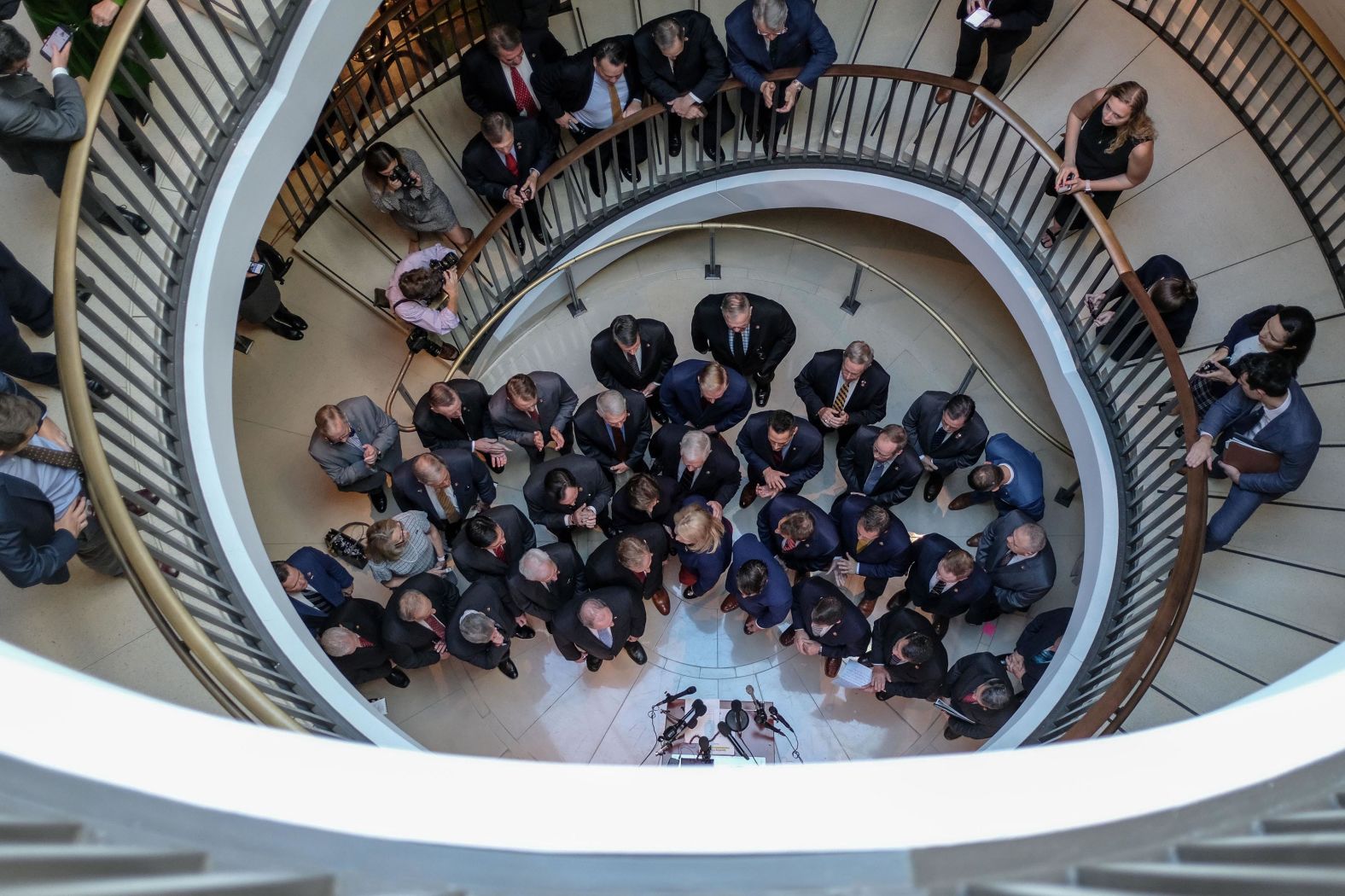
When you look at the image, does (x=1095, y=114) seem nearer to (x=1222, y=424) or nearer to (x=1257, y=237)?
(x=1257, y=237)

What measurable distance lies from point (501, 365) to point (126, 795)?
21.5 feet

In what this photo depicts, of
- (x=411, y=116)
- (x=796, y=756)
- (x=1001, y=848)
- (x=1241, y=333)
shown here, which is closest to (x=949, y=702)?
(x=796, y=756)

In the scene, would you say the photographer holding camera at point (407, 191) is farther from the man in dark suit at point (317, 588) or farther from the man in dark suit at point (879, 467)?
the man in dark suit at point (879, 467)

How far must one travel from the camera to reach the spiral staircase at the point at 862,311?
1.96 m

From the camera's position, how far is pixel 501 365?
8.29 metres

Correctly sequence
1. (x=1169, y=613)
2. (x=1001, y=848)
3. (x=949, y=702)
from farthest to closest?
1. (x=949, y=702)
2. (x=1169, y=613)
3. (x=1001, y=848)

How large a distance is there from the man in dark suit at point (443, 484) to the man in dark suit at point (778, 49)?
359 centimetres

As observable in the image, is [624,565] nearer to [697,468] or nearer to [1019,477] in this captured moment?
[697,468]

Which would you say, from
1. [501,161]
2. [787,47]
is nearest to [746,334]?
[787,47]

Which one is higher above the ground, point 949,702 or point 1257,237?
point 1257,237

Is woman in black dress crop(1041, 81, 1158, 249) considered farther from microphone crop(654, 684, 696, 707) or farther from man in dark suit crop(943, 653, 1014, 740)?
microphone crop(654, 684, 696, 707)

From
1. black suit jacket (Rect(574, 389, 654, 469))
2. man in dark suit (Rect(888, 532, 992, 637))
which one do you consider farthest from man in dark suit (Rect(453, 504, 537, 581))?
man in dark suit (Rect(888, 532, 992, 637))

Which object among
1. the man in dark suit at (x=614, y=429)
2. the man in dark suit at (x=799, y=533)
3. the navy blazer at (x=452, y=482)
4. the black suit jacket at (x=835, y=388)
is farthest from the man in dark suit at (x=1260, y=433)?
the navy blazer at (x=452, y=482)

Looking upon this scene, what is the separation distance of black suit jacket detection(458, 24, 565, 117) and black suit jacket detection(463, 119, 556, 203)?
0.24 m
